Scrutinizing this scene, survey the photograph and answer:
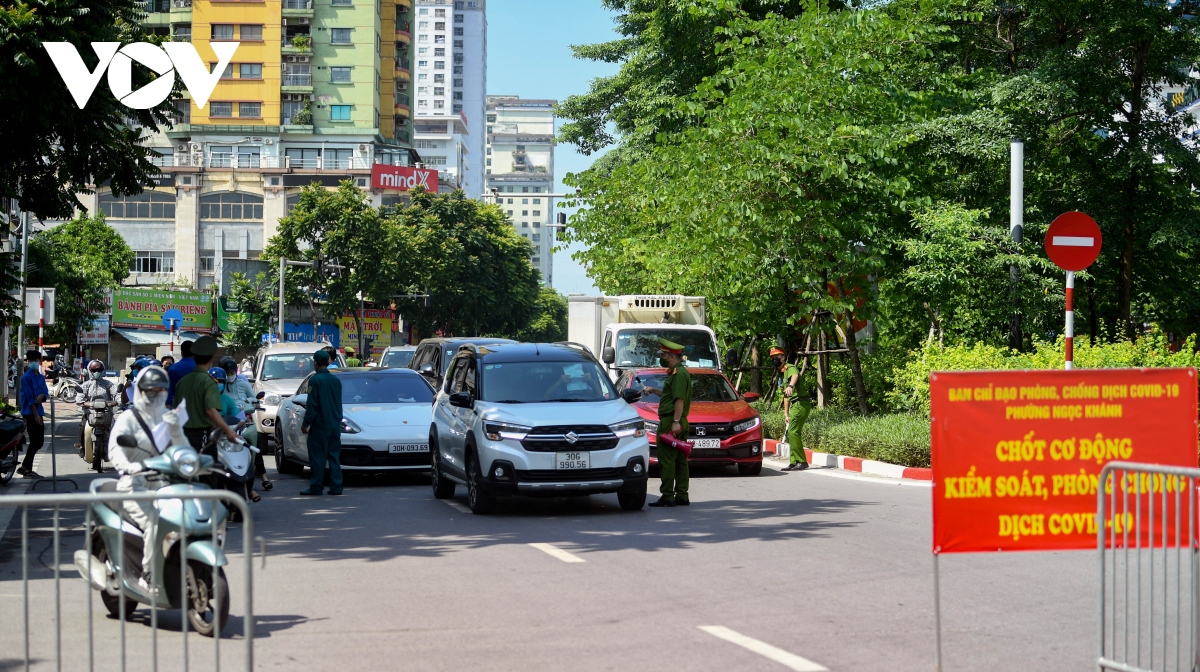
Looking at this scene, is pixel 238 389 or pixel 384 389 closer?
pixel 238 389

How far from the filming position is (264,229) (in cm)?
8812

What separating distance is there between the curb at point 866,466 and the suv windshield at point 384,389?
5950 millimetres

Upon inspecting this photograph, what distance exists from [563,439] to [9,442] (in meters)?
7.10

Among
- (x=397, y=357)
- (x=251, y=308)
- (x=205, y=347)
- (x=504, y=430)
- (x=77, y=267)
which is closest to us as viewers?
(x=205, y=347)

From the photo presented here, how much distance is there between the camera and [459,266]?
73.8 metres

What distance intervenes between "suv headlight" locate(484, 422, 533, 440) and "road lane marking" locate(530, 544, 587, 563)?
2.14 m

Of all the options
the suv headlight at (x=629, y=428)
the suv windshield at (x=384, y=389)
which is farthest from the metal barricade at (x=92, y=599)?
the suv windshield at (x=384, y=389)

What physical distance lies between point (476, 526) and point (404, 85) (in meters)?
94.7

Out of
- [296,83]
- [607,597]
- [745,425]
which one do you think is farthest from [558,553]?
[296,83]

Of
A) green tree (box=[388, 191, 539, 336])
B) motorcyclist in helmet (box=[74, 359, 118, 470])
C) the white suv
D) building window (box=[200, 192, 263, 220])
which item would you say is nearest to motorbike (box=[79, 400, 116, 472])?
motorcyclist in helmet (box=[74, 359, 118, 470])

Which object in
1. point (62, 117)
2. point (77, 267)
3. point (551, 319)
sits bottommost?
point (551, 319)

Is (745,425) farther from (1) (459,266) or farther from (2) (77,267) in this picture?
(1) (459,266)

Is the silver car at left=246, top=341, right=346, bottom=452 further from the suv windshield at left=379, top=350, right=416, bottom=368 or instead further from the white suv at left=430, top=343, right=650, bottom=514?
the white suv at left=430, top=343, right=650, bottom=514

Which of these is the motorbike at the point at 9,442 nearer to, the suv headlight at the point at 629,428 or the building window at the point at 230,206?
the suv headlight at the point at 629,428
